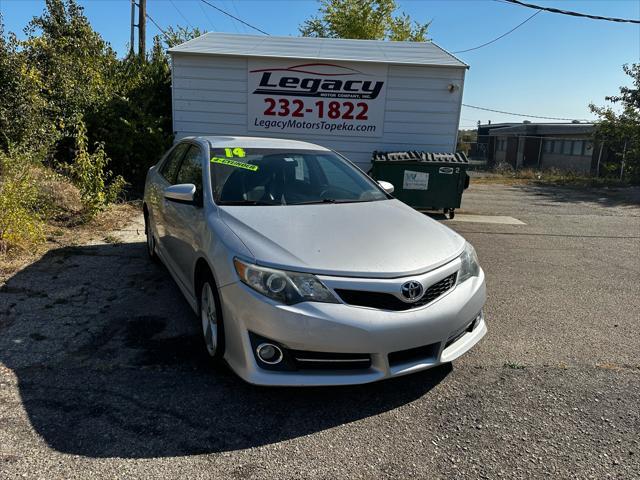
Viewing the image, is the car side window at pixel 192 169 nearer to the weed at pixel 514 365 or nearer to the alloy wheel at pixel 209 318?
Result: the alloy wheel at pixel 209 318

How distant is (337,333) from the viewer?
8.52 ft

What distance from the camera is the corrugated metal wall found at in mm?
9945

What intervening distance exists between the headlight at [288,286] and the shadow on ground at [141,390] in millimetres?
707

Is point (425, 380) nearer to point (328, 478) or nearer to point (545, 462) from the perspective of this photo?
point (545, 462)

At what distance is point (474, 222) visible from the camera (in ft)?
30.8

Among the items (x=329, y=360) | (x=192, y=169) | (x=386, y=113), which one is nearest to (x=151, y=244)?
(x=192, y=169)

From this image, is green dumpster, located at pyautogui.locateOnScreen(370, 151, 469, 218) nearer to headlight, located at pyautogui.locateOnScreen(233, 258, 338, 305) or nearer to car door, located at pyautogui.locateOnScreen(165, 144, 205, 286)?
car door, located at pyautogui.locateOnScreen(165, 144, 205, 286)

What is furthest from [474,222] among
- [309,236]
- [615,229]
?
[309,236]

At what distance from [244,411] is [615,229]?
8.80 m

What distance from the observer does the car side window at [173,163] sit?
478 centimetres

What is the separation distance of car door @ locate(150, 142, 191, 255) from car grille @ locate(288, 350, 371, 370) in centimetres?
243

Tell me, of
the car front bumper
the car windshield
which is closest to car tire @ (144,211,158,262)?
the car windshield

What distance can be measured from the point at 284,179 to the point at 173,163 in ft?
4.89

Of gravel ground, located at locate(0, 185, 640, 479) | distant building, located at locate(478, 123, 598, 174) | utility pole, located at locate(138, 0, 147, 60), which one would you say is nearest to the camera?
gravel ground, located at locate(0, 185, 640, 479)
